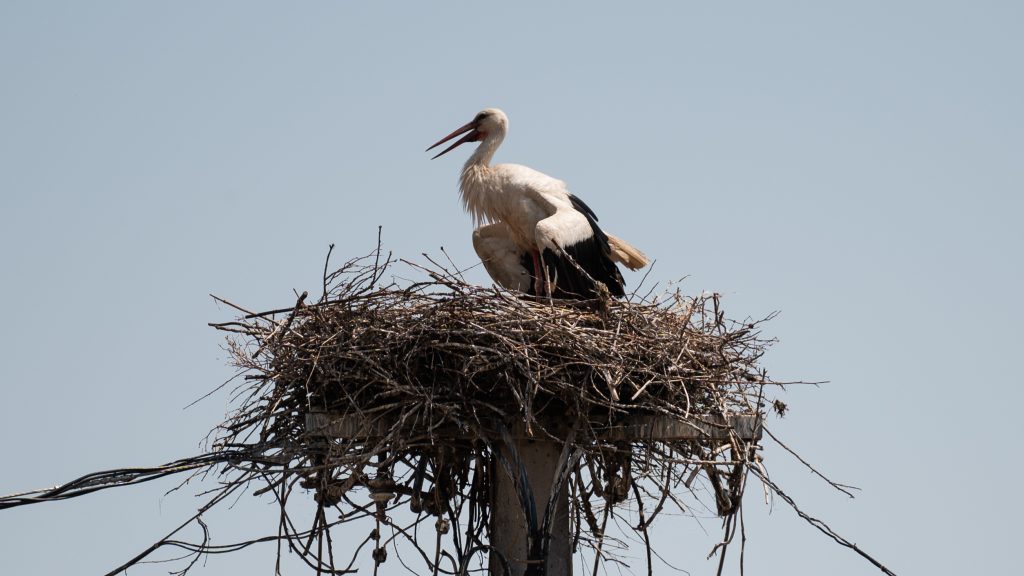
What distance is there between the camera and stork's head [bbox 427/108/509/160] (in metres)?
9.44

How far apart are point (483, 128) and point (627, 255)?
4.32ft

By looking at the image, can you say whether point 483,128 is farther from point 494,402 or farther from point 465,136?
point 494,402

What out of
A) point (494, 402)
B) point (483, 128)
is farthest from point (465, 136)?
point (494, 402)

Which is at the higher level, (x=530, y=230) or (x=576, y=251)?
(x=530, y=230)

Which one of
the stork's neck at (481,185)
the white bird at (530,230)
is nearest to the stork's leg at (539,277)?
the white bird at (530,230)

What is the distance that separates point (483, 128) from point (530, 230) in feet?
3.48

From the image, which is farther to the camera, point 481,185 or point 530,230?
point 481,185

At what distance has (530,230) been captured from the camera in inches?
344

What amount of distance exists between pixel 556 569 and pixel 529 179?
2.71m

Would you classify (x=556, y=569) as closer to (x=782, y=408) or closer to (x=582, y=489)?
(x=582, y=489)

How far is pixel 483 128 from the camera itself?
950 cm

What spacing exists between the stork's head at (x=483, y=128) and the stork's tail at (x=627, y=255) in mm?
1065

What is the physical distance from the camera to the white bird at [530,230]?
8.29 metres

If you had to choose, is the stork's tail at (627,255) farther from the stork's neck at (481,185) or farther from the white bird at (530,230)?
the stork's neck at (481,185)
